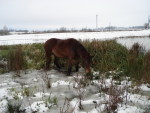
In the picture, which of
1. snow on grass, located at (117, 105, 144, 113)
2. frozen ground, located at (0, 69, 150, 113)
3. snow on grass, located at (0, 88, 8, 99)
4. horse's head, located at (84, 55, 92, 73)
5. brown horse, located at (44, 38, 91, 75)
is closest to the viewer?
snow on grass, located at (117, 105, 144, 113)

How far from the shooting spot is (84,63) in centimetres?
680

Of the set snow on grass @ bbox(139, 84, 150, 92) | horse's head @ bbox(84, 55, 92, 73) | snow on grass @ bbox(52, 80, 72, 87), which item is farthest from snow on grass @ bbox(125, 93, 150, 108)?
horse's head @ bbox(84, 55, 92, 73)

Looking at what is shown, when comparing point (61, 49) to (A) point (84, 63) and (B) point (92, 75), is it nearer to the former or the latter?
(A) point (84, 63)

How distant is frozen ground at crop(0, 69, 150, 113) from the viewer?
436 centimetres

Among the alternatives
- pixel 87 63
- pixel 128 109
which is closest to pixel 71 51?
pixel 87 63

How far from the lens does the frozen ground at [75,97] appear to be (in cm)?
436

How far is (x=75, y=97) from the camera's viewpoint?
5.03 m

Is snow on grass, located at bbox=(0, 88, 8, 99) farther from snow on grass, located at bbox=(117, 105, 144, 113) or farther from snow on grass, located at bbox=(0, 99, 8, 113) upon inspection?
snow on grass, located at bbox=(117, 105, 144, 113)

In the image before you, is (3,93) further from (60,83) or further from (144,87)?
(144,87)

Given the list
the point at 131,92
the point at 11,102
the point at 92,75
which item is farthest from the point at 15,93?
the point at 131,92

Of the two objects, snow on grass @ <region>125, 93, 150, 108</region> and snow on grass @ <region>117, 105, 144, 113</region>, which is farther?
snow on grass @ <region>125, 93, 150, 108</region>

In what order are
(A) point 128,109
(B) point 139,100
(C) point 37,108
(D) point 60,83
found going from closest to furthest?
(A) point 128,109, (C) point 37,108, (B) point 139,100, (D) point 60,83

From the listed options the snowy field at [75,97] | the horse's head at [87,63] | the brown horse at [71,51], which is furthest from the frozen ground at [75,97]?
the brown horse at [71,51]

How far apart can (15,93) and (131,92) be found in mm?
2753
